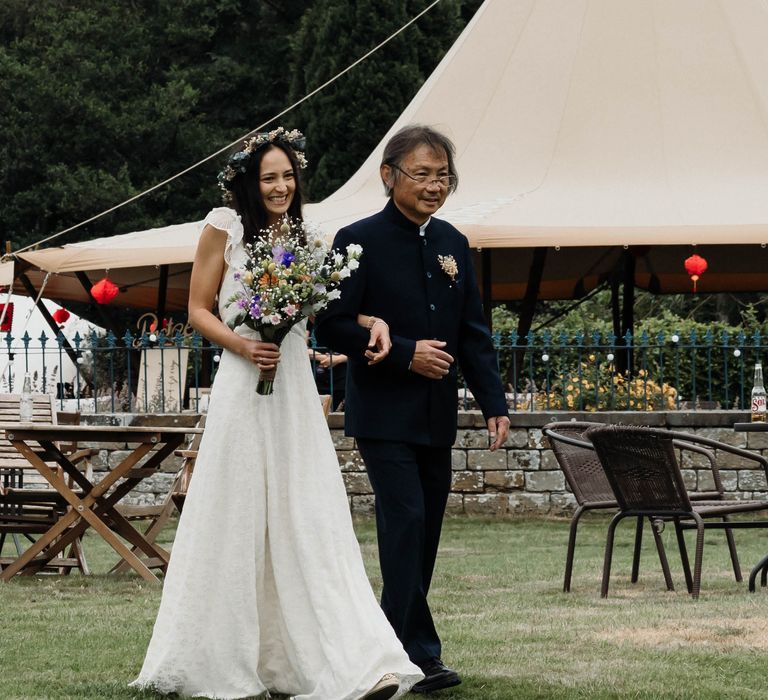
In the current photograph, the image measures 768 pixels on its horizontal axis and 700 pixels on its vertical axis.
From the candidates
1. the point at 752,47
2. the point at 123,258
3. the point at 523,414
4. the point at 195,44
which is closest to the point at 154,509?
the point at 523,414

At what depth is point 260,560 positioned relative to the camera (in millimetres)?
5105

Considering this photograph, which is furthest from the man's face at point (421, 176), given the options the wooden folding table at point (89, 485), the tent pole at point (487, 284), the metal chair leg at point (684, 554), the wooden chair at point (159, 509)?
the tent pole at point (487, 284)

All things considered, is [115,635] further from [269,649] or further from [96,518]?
[96,518]

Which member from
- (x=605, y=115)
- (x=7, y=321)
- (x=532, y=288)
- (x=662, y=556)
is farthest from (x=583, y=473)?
(x=7, y=321)

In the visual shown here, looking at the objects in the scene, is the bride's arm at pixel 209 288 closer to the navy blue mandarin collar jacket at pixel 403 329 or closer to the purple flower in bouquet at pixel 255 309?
the purple flower in bouquet at pixel 255 309

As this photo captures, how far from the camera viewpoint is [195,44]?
34000mm

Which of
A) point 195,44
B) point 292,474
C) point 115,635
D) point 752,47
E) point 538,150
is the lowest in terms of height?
point 115,635

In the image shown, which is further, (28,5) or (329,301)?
(28,5)

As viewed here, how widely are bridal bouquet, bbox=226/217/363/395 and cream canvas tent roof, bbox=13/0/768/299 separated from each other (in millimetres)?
9837

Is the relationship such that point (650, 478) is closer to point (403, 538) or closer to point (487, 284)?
point (403, 538)

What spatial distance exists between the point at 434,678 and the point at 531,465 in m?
8.37

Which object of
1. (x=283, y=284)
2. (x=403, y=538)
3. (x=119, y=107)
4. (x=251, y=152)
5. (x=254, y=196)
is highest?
(x=119, y=107)

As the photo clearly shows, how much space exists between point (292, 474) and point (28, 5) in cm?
3060

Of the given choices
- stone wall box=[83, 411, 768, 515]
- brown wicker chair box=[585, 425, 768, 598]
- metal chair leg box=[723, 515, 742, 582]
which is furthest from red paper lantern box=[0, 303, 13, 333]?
brown wicker chair box=[585, 425, 768, 598]
